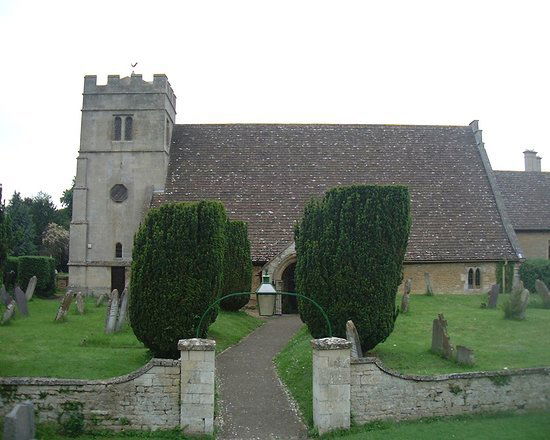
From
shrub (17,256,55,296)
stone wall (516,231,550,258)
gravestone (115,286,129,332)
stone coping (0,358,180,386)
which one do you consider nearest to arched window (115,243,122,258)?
shrub (17,256,55,296)

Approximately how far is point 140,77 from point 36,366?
22.1m

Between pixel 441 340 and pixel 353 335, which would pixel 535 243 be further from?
pixel 353 335

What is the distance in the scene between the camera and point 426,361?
1468 cm

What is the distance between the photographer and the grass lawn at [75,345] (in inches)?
534

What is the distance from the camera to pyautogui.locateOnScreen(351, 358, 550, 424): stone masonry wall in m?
11.5

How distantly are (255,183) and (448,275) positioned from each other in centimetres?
1133

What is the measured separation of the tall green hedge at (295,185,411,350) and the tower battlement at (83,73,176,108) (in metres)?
20.1

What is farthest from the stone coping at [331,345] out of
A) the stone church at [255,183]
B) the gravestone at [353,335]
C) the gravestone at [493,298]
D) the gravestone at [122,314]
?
the stone church at [255,183]

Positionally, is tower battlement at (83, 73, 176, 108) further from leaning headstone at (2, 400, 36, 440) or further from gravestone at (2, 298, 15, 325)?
leaning headstone at (2, 400, 36, 440)

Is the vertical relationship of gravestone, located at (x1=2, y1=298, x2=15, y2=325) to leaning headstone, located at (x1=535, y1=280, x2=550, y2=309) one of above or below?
below

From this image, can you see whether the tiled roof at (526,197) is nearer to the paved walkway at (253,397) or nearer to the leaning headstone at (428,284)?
the leaning headstone at (428,284)

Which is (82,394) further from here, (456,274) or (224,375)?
(456,274)

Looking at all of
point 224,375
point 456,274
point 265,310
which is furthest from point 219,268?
point 456,274

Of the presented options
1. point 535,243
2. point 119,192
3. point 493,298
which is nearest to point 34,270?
point 119,192
